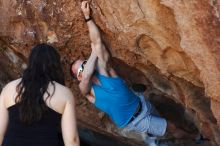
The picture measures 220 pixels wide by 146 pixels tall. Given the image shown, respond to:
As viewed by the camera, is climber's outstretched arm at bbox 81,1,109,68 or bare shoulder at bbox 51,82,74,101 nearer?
bare shoulder at bbox 51,82,74,101

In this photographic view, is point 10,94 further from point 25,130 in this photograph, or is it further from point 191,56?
point 191,56

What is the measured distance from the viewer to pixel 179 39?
11.8 ft

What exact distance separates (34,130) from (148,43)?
118 cm

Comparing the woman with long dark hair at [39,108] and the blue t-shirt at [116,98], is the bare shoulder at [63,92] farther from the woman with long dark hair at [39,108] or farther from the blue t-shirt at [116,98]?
the blue t-shirt at [116,98]

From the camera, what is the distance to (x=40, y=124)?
3.29m

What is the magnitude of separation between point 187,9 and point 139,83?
1.54 m

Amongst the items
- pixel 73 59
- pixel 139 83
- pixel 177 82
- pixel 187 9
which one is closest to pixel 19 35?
pixel 73 59

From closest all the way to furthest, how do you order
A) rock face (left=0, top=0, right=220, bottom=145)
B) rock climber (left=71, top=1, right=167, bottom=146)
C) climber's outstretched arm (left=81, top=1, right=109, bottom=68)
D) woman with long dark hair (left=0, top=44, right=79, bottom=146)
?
woman with long dark hair (left=0, top=44, right=79, bottom=146), rock face (left=0, top=0, right=220, bottom=145), climber's outstretched arm (left=81, top=1, right=109, bottom=68), rock climber (left=71, top=1, right=167, bottom=146)

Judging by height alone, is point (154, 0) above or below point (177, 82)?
above

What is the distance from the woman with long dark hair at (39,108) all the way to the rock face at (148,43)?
768 mm

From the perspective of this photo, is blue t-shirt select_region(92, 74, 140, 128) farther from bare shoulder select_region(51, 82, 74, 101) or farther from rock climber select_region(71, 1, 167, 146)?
bare shoulder select_region(51, 82, 74, 101)

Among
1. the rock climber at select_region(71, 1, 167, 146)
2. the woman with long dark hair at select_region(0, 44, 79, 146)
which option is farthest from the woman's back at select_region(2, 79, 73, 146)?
the rock climber at select_region(71, 1, 167, 146)

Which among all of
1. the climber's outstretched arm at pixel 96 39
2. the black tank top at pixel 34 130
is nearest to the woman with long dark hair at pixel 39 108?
the black tank top at pixel 34 130

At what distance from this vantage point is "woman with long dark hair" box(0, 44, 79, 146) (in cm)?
328
